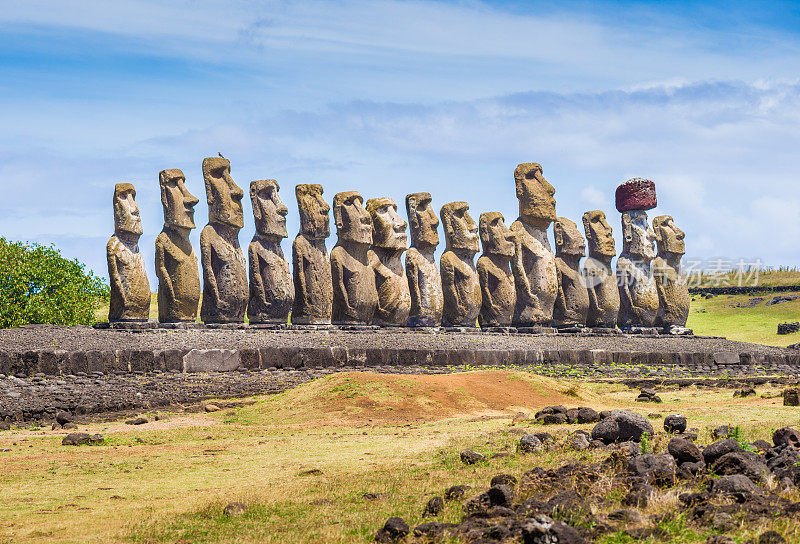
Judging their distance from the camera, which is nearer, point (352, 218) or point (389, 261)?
point (352, 218)

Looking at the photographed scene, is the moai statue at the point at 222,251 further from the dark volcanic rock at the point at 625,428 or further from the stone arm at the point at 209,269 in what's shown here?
the dark volcanic rock at the point at 625,428

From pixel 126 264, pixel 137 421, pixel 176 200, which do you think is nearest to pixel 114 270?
pixel 126 264

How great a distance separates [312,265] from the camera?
25.2 metres

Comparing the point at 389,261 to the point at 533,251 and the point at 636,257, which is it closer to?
the point at 533,251

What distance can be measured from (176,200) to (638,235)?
57.9ft

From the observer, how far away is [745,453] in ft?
25.2

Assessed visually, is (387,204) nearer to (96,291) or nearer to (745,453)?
(96,291)

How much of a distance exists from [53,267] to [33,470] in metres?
25.2

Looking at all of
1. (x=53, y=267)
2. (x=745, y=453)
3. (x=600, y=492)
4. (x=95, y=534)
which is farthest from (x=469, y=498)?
(x=53, y=267)

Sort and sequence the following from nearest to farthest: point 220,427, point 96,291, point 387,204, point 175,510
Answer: point 175,510 < point 220,427 < point 387,204 < point 96,291

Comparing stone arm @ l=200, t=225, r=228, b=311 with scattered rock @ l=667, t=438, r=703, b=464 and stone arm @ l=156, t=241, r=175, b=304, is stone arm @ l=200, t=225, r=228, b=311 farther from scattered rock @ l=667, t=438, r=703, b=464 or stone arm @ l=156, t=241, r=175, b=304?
scattered rock @ l=667, t=438, r=703, b=464

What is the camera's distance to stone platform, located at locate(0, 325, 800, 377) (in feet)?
59.7

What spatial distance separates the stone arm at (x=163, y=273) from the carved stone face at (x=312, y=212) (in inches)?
154

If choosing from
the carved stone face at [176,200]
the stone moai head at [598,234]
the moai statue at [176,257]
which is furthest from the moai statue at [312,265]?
the stone moai head at [598,234]
